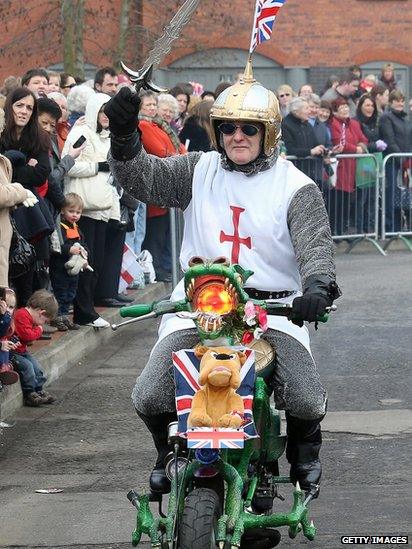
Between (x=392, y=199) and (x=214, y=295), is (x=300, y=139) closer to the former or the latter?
(x=392, y=199)

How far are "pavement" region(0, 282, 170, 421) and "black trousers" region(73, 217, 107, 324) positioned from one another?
0.15 m

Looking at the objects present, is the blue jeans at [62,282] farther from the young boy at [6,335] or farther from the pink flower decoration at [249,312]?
the pink flower decoration at [249,312]

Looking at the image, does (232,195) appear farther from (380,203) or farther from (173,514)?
(380,203)

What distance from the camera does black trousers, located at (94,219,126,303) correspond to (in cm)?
1312

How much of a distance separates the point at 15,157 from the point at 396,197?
33.5 ft

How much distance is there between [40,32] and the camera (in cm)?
3189

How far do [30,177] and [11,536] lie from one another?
4323 millimetres

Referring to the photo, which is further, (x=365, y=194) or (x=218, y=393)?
(x=365, y=194)

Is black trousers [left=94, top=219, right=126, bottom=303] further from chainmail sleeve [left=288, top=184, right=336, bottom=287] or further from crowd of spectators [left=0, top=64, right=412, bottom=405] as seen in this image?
chainmail sleeve [left=288, top=184, right=336, bottom=287]

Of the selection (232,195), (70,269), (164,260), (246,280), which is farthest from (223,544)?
(164,260)

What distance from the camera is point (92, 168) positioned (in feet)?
40.1

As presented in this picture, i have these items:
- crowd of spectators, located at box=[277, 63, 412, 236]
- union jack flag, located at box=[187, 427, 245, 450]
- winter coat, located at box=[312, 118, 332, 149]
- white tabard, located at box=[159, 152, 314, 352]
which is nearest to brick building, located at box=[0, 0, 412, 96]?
crowd of spectators, located at box=[277, 63, 412, 236]

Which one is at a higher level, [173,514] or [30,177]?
[30,177]

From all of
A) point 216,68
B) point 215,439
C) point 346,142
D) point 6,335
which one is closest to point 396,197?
point 346,142
